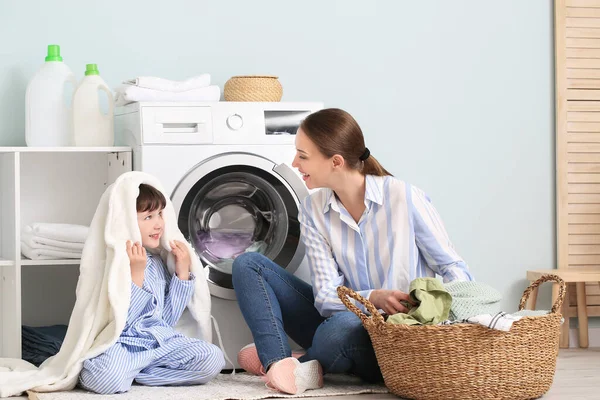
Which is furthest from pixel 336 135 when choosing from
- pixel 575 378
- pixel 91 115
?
pixel 575 378

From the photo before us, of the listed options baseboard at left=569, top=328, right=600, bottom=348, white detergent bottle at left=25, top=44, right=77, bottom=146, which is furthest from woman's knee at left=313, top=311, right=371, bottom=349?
baseboard at left=569, top=328, right=600, bottom=348

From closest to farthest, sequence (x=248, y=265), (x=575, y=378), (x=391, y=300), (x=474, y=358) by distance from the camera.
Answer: (x=474, y=358) < (x=391, y=300) < (x=248, y=265) < (x=575, y=378)

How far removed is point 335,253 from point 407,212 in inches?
9.9

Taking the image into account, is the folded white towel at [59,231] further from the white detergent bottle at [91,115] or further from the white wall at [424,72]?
the white wall at [424,72]

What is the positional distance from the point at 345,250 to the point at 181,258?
1.64ft

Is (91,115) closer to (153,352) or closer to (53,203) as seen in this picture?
(53,203)

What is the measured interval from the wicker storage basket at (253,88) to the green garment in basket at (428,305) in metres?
1.06

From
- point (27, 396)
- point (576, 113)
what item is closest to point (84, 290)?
point (27, 396)

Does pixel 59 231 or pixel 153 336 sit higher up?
pixel 59 231

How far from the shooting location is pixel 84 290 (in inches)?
102

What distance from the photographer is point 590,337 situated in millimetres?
3705

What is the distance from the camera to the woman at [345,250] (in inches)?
99.2

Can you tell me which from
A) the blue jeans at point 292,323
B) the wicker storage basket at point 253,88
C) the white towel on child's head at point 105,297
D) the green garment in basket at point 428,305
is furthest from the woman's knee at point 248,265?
the wicker storage basket at point 253,88

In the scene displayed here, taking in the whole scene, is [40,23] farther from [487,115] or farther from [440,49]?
[487,115]
